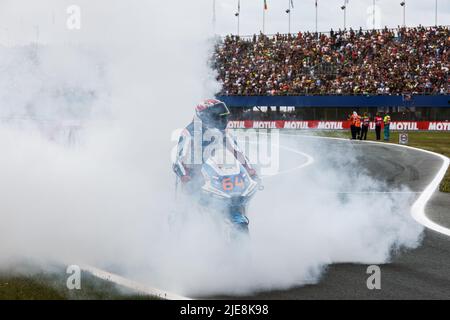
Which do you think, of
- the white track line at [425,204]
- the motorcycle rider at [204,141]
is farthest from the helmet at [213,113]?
the white track line at [425,204]

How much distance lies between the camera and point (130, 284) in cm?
663

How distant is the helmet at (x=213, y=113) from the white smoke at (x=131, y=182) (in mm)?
1109

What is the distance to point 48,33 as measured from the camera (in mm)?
9656

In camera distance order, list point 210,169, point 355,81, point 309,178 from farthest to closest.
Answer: point 355,81
point 309,178
point 210,169

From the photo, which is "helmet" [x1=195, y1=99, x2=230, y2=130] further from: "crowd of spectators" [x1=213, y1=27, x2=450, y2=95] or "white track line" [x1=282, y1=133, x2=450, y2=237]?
"crowd of spectators" [x1=213, y1=27, x2=450, y2=95]

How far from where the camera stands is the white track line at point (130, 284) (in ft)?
20.4

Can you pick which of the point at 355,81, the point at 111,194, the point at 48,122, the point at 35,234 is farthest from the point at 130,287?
the point at 355,81

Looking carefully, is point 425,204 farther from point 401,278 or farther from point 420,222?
point 401,278

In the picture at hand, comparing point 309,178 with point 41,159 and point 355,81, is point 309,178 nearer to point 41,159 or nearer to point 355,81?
point 41,159

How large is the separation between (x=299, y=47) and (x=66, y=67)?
41.0 meters

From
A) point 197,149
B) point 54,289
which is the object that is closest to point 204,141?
point 197,149

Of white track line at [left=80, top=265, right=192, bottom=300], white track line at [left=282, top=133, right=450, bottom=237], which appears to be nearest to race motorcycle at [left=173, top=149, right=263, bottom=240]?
white track line at [left=80, top=265, right=192, bottom=300]

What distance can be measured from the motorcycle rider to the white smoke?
0.56m

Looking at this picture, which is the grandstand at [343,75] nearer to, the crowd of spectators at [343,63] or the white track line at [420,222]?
the crowd of spectators at [343,63]
